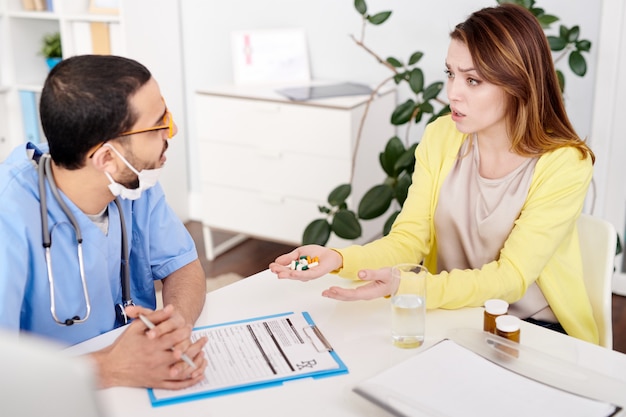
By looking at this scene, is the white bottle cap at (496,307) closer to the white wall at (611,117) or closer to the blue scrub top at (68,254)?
the blue scrub top at (68,254)

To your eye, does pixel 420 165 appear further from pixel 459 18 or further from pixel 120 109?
pixel 459 18

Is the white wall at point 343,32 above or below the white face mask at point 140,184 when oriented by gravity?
above

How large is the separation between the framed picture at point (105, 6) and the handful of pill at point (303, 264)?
2519 mm

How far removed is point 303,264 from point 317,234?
126cm

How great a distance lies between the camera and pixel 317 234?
293 centimetres

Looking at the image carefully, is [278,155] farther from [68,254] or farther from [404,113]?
[68,254]

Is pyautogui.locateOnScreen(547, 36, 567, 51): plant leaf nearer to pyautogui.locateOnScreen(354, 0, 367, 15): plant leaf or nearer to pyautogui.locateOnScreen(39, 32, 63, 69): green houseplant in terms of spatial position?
pyautogui.locateOnScreen(354, 0, 367, 15): plant leaf

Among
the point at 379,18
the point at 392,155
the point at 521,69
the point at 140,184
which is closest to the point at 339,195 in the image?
the point at 392,155

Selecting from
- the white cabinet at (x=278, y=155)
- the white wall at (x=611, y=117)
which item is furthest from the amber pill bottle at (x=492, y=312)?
the white wall at (x=611, y=117)

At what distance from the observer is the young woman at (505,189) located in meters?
1.77

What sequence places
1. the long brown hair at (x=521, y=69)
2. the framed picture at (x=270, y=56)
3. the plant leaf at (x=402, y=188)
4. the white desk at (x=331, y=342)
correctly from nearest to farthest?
the white desk at (x=331, y=342)
the long brown hair at (x=521, y=69)
the plant leaf at (x=402, y=188)
the framed picture at (x=270, y=56)

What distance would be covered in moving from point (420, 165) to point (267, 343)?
0.75m

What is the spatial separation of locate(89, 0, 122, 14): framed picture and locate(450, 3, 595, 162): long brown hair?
Result: 2358 mm

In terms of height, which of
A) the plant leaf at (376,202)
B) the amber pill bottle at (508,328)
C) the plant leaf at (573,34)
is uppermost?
the plant leaf at (573,34)
